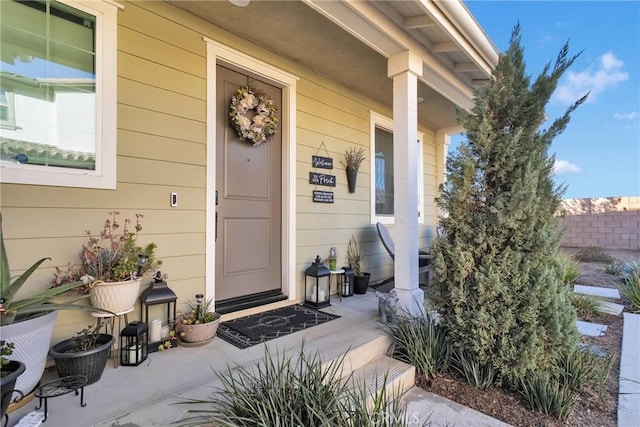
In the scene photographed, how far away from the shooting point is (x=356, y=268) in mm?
4059

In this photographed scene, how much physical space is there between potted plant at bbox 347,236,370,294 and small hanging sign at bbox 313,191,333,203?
0.70 m

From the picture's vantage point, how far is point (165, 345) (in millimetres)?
2264

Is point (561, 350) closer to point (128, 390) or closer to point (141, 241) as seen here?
point (128, 390)

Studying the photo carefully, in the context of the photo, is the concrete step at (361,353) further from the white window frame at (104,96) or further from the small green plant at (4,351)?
the white window frame at (104,96)

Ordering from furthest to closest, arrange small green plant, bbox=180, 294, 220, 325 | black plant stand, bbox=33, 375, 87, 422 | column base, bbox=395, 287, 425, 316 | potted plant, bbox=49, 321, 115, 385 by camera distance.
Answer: column base, bbox=395, 287, 425, 316 → small green plant, bbox=180, 294, 220, 325 → potted plant, bbox=49, 321, 115, 385 → black plant stand, bbox=33, 375, 87, 422

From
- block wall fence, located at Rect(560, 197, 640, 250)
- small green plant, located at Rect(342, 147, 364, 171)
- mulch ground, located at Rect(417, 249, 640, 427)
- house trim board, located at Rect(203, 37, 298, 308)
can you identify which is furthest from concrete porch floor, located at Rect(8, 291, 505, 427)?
block wall fence, located at Rect(560, 197, 640, 250)

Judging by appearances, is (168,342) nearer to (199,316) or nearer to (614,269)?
(199,316)

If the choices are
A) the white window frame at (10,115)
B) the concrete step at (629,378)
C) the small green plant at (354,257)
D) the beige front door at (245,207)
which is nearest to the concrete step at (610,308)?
the concrete step at (629,378)

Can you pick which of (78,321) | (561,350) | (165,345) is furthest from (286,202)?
(561,350)

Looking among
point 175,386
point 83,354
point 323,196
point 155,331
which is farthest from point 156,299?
point 323,196

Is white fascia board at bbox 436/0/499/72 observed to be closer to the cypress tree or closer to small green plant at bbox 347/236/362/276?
the cypress tree

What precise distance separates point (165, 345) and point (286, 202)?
5.72 feet

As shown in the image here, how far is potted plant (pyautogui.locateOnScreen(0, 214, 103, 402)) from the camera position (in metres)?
1.49

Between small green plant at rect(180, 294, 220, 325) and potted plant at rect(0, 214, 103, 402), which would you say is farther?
small green plant at rect(180, 294, 220, 325)
